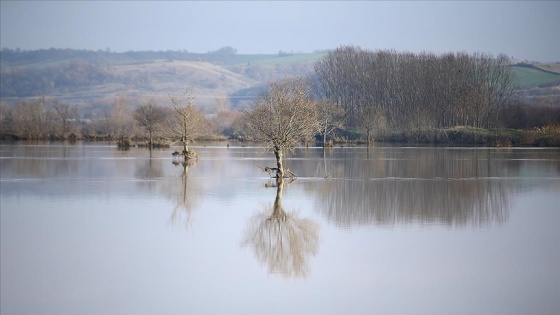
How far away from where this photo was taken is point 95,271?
13469 millimetres

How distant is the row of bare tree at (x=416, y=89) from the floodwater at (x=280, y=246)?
137 ft

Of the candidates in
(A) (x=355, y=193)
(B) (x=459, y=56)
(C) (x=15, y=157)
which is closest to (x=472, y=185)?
(A) (x=355, y=193)

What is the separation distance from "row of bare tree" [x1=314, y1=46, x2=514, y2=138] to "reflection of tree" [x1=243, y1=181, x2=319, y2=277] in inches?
1966

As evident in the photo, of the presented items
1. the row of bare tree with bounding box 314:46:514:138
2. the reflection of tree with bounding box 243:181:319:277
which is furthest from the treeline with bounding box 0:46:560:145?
the reflection of tree with bounding box 243:181:319:277

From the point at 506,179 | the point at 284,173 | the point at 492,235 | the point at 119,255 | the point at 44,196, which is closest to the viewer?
the point at 119,255

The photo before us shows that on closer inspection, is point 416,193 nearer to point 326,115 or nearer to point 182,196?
point 182,196

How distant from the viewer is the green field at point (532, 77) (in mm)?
95938

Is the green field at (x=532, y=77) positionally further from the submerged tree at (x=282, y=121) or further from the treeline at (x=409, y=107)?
the submerged tree at (x=282, y=121)

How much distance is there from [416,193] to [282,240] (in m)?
9.21

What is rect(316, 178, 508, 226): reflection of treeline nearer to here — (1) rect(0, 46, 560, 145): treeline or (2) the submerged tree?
(2) the submerged tree

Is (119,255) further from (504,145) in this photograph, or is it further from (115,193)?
(504,145)

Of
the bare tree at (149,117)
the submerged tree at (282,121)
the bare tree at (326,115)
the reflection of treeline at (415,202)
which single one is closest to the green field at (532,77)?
the bare tree at (326,115)

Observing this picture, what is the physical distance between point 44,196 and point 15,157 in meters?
20.3

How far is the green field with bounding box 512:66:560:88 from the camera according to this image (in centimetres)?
9594
